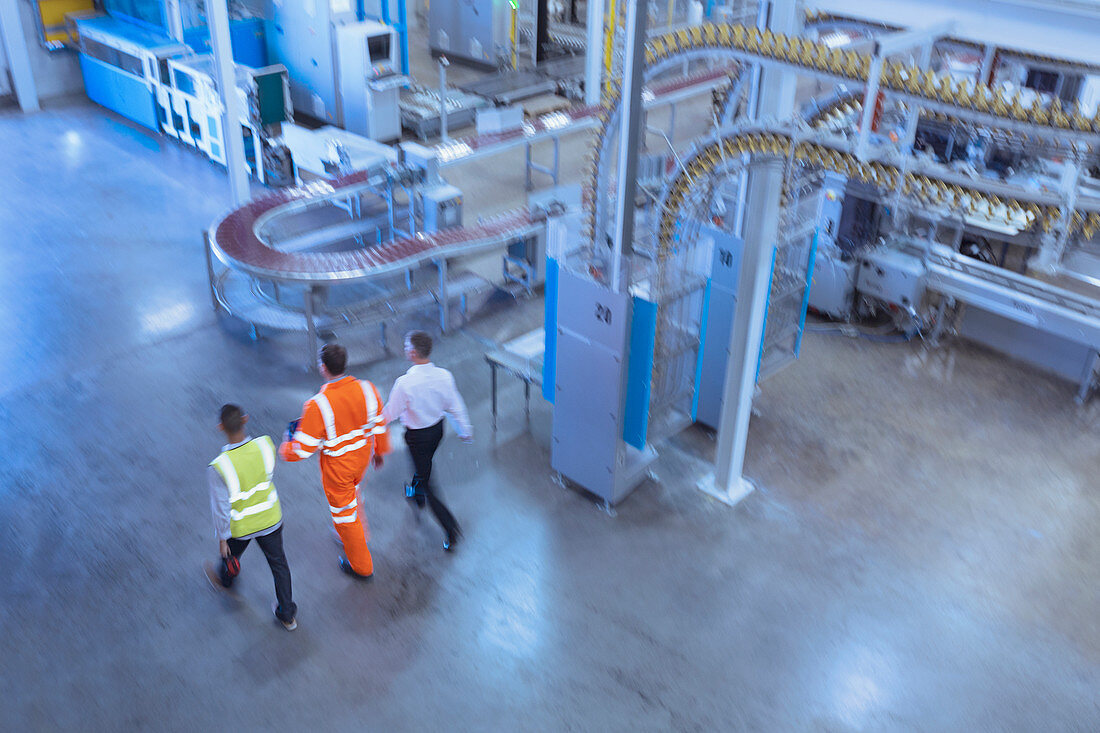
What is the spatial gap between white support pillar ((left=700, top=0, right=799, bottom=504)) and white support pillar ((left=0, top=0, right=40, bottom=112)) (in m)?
10.8

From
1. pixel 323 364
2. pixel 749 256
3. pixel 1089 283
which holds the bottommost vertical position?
pixel 1089 283

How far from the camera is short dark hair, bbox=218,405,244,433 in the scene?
15.4 feet

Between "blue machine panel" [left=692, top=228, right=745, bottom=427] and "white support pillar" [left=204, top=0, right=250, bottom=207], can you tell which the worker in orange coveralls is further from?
"white support pillar" [left=204, top=0, right=250, bottom=207]

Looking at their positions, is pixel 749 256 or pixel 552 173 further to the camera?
pixel 552 173

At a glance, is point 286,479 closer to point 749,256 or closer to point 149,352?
point 149,352

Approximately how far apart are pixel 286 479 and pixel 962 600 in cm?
428

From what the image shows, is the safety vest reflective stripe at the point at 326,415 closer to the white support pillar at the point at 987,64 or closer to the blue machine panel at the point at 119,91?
the white support pillar at the point at 987,64

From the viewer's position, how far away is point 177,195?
10531 mm

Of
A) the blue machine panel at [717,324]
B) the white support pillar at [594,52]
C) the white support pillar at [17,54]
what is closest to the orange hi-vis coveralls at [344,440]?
the blue machine panel at [717,324]

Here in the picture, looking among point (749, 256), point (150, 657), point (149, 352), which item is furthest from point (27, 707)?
point (749, 256)

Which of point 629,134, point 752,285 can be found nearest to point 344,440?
point 629,134

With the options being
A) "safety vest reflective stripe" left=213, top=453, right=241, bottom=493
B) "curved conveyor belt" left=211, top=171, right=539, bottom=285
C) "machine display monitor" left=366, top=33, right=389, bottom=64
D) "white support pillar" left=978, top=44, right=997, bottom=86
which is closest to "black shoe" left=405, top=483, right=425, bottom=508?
"safety vest reflective stripe" left=213, top=453, right=241, bottom=493

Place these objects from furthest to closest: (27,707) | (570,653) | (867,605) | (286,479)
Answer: (286,479)
(867,605)
(570,653)
(27,707)

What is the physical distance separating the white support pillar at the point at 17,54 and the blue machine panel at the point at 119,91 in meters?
0.69
